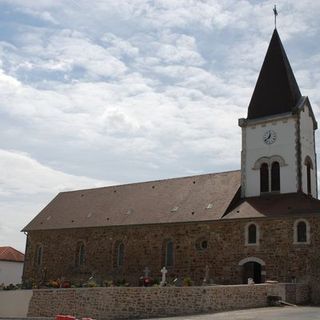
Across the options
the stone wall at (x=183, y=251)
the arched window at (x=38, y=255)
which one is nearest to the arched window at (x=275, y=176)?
the stone wall at (x=183, y=251)

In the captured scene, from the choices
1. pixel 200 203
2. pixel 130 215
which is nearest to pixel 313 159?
pixel 200 203

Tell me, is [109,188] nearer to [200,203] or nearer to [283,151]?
[200,203]

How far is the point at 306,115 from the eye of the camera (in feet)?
111

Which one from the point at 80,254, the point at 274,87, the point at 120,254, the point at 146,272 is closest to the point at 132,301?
the point at 146,272

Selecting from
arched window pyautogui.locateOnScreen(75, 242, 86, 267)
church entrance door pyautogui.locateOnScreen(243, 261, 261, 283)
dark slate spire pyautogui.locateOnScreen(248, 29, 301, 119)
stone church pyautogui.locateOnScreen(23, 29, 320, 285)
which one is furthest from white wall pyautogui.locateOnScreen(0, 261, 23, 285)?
dark slate spire pyautogui.locateOnScreen(248, 29, 301, 119)

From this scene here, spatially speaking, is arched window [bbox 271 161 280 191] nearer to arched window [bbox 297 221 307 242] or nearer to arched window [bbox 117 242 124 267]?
arched window [bbox 297 221 307 242]

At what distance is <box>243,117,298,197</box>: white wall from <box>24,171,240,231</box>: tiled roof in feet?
4.60

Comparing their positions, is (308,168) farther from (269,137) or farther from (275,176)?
(269,137)

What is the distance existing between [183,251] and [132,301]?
1184 cm

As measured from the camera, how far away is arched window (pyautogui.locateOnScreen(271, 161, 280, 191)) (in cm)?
3234

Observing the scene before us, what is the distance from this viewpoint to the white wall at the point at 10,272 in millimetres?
48875

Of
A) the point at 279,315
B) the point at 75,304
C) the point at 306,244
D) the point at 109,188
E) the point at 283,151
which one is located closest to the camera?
the point at 279,315

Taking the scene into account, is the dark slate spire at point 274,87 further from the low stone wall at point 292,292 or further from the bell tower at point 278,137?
the low stone wall at point 292,292

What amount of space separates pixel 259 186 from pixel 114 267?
10919 millimetres
